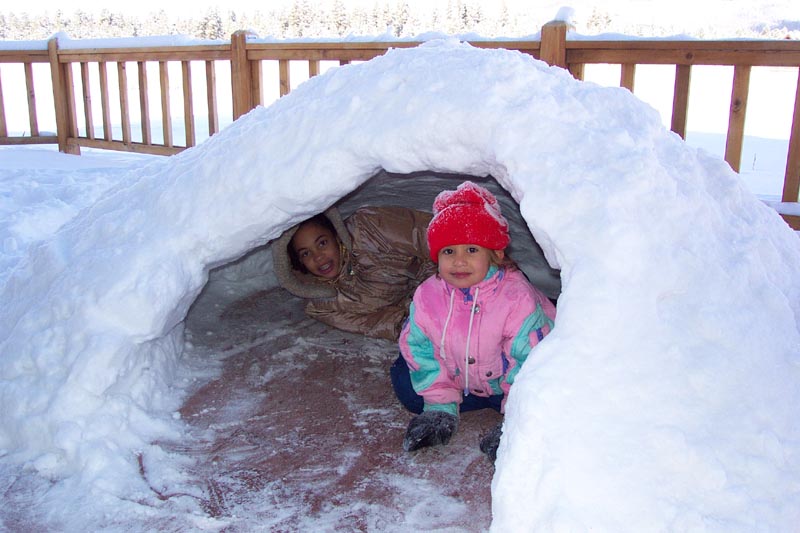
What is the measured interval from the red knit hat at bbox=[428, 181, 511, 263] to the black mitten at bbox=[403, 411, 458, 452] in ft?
1.90

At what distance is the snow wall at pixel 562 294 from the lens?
1.56 meters

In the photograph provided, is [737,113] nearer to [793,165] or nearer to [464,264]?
[793,165]

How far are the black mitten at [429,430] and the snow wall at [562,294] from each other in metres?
0.72

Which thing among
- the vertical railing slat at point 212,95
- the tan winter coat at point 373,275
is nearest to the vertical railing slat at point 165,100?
the vertical railing slat at point 212,95

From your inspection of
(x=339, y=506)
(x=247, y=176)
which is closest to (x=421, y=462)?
(x=339, y=506)

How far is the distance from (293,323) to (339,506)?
1646mm

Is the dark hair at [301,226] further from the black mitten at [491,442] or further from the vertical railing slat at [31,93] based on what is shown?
the vertical railing slat at [31,93]

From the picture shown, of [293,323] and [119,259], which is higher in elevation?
[119,259]

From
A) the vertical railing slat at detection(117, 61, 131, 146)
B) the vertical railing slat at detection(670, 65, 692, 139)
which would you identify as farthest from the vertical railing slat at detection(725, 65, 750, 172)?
the vertical railing slat at detection(117, 61, 131, 146)

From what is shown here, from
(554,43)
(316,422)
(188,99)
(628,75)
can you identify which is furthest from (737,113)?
(188,99)

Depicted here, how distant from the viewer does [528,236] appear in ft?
12.3

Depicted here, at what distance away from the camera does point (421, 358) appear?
254cm

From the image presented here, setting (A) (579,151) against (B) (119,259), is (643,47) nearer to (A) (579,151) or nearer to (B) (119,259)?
(A) (579,151)

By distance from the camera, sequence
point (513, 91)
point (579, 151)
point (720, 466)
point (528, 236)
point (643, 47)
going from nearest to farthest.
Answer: point (720, 466), point (579, 151), point (513, 91), point (528, 236), point (643, 47)
